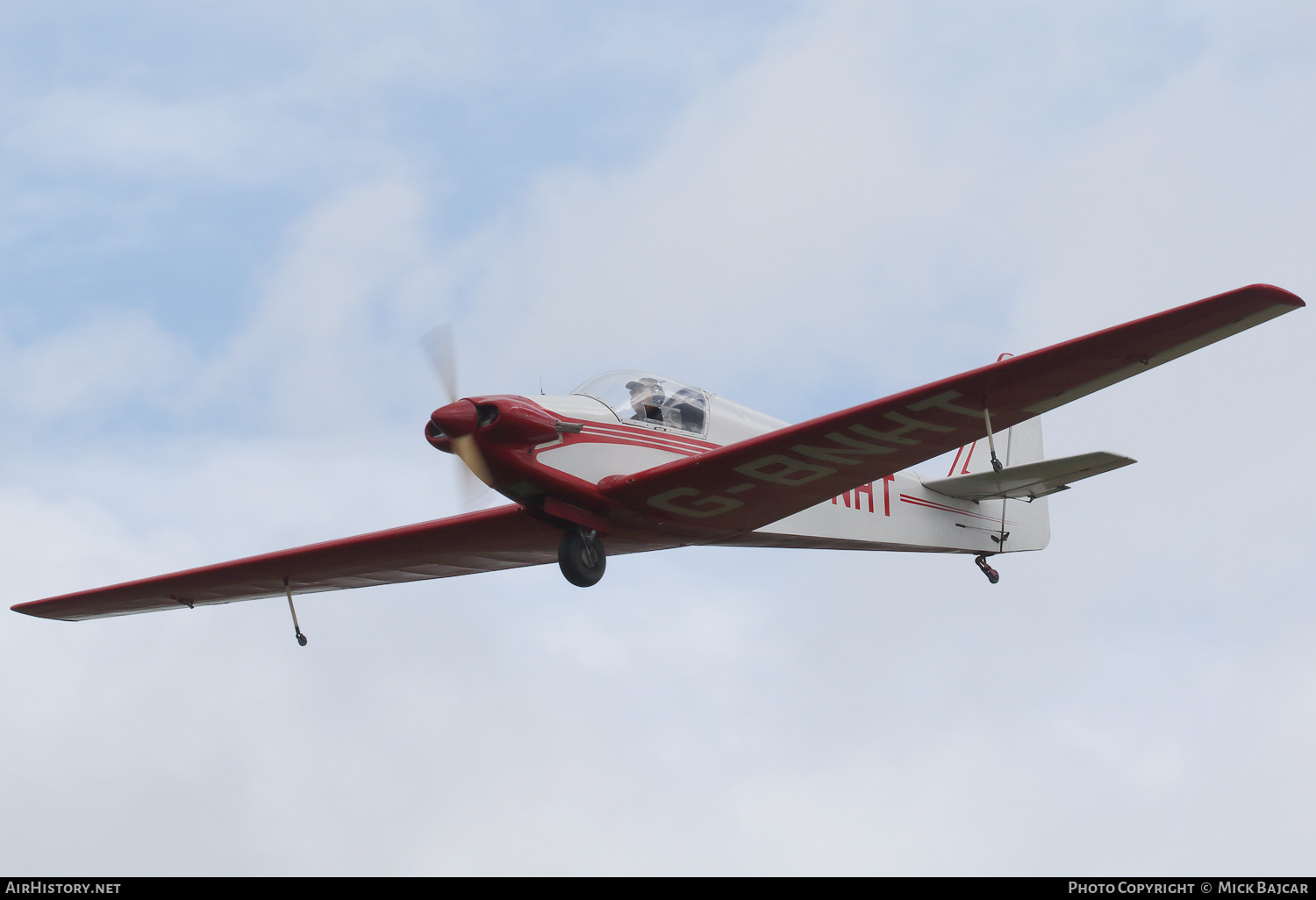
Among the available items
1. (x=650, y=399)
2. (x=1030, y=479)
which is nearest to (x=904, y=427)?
(x=650, y=399)

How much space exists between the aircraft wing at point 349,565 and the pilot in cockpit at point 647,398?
1.80 meters

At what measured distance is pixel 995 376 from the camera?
1030 cm

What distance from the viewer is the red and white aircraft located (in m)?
10.3

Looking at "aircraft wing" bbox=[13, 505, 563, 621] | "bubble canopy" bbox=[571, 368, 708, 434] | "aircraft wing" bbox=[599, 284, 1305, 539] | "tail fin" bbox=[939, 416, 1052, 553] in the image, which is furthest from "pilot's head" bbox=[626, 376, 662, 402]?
"tail fin" bbox=[939, 416, 1052, 553]

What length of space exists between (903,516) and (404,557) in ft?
20.1

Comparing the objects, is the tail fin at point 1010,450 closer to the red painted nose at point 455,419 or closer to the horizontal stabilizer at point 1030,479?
the horizontal stabilizer at point 1030,479

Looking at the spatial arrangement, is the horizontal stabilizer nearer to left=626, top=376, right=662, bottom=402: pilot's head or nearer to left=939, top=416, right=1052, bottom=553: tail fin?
left=939, top=416, right=1052, bottom=553: tail fin

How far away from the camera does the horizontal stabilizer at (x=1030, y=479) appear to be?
13.5 m

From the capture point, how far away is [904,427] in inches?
434

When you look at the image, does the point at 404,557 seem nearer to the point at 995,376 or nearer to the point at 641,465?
the point at 641,465

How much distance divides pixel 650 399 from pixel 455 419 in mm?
2218

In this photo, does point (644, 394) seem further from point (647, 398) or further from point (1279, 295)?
point (1279, 295)

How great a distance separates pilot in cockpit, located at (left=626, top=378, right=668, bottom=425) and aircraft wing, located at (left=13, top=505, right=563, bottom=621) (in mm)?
1796

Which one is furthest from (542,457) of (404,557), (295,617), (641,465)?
(295,617)
